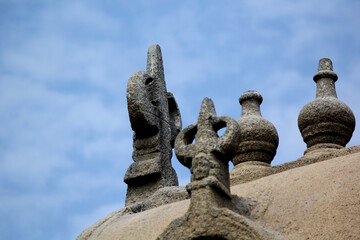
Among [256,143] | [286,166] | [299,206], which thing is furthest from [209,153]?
[256,143]

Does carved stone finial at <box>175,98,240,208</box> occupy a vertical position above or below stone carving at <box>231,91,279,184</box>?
below

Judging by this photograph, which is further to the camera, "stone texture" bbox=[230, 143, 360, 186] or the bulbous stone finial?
the bulbous stone finial

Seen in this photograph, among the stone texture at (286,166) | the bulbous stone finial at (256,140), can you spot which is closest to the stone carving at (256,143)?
the bulbous stone finial at (256,140)

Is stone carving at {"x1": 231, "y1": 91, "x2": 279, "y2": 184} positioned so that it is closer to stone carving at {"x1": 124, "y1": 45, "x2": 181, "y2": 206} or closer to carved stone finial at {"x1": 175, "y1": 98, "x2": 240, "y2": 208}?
stone carving at {"x1": 124, "y1": 45, "x2": 181, "y2": 206}

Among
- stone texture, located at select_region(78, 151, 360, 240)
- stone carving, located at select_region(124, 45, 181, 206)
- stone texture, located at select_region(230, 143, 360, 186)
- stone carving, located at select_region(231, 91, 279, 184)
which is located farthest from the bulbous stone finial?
stone texture, located at select_region(78, 151, 360, 240)

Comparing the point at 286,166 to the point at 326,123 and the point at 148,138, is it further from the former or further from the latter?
the point at 148,138

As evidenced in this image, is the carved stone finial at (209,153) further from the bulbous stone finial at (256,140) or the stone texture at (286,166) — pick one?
the bulbous stone finial at (256,140)

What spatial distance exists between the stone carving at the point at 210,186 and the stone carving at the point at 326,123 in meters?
1.88

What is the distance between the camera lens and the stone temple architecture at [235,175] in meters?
4.18

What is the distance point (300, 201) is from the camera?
14.8 ft

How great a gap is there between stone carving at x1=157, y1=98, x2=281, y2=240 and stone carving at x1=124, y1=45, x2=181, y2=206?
2072 millimetres

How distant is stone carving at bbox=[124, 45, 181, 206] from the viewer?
7.03 m

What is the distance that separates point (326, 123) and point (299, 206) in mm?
2130

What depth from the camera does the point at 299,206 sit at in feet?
14.6
